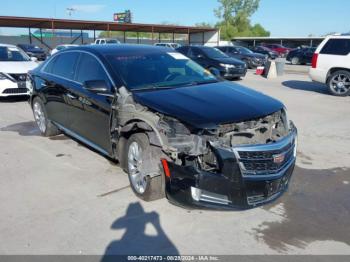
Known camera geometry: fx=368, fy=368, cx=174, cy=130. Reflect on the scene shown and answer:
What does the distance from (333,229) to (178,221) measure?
1563 millimetres

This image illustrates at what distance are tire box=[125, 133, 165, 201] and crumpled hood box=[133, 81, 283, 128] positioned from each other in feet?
1.40

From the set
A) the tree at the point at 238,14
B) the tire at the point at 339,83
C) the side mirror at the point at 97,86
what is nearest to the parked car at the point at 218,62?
the tire at the point at 339,83

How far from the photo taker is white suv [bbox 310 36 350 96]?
39.2 feet

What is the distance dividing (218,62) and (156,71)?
38.8ft

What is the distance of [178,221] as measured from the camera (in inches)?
150

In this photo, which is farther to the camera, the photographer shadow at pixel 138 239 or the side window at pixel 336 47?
the side window at pixel 336 47

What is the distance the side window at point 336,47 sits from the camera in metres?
11.9

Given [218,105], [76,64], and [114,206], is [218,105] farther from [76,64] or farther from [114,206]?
[76,64]

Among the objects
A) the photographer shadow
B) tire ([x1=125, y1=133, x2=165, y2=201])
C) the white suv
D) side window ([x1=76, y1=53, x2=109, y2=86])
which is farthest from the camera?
the white suv

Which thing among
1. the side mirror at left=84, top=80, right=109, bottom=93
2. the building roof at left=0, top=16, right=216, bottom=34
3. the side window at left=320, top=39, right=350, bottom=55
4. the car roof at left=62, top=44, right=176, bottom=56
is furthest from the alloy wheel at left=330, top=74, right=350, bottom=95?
the building roof at left=0, top=16, right=216, bottom=34

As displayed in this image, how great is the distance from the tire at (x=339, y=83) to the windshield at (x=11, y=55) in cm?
998

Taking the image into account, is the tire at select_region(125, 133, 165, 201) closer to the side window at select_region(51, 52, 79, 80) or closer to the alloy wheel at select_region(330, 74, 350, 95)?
the side window at select_region(51, 52, 79, 80)

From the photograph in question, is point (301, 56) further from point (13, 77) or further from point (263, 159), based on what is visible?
point (263, 159)

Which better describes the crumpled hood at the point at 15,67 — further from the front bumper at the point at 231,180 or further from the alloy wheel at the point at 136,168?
the front bumper at the point at 231,180
